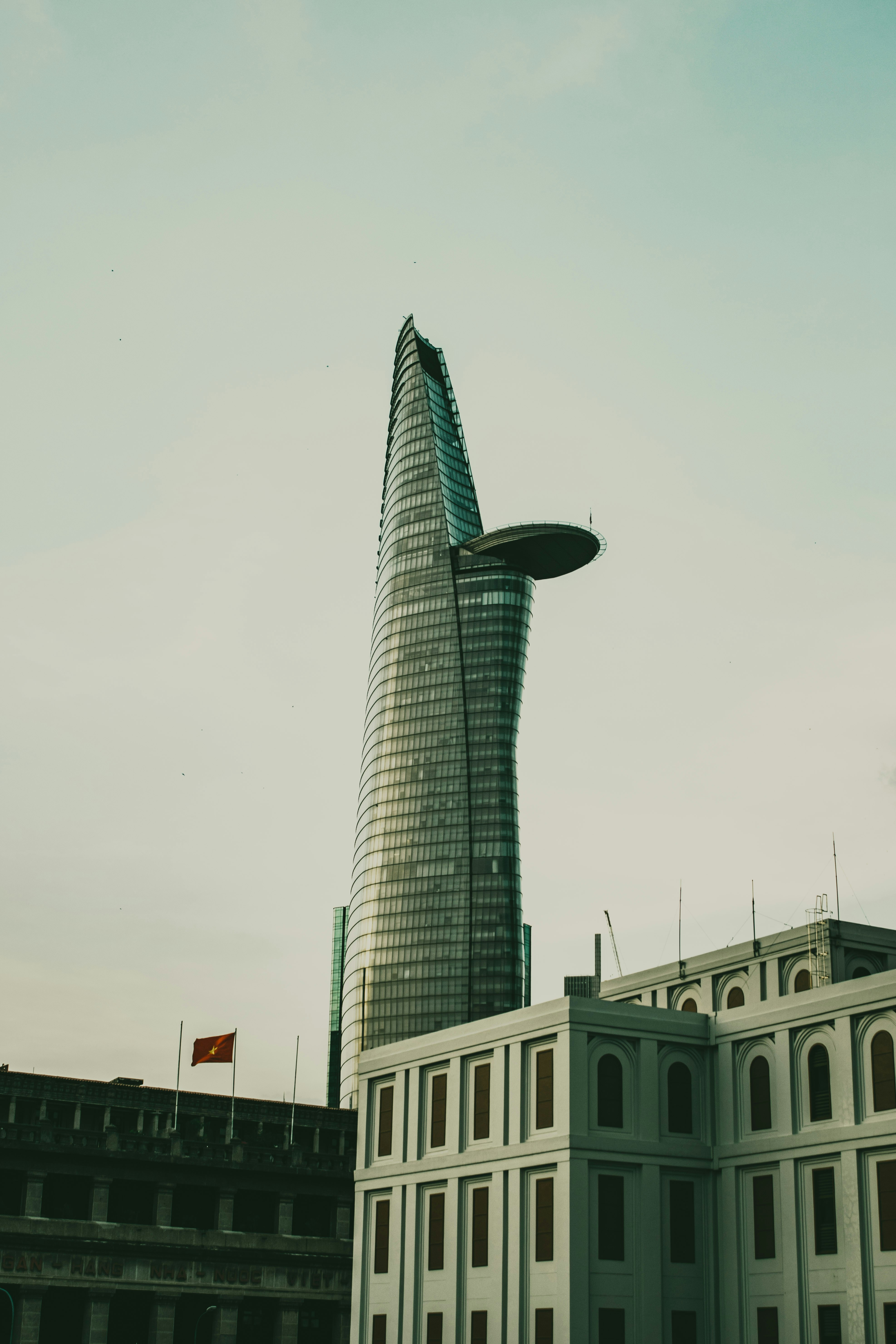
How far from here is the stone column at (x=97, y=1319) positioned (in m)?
85.0

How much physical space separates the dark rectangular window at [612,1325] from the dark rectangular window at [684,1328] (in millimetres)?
3298

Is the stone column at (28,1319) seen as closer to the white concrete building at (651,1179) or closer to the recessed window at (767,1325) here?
the white concrete building at (651,1179)

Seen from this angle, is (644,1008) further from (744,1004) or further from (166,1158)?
(166,1158)

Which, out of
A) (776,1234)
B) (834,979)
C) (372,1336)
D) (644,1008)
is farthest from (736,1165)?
(372,1336)

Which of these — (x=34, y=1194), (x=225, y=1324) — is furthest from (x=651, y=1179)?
(x=34, y=1194)

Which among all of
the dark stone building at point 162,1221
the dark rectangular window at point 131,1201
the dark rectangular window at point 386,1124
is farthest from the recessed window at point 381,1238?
the dark rectangular window at point 131,1201

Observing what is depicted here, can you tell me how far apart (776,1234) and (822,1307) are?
4324 mm

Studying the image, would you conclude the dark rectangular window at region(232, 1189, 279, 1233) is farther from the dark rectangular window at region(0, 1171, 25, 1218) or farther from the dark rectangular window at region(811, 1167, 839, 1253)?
the dark rectangular window at region(811, 1167, 839, 1253)

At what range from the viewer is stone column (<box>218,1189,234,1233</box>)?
93000mm

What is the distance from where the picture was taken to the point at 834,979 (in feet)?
270

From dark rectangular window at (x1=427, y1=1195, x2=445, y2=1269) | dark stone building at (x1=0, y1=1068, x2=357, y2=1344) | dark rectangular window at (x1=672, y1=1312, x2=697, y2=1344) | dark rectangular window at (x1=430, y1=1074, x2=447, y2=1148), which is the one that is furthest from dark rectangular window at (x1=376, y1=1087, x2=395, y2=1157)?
dark rectangular window at (x1=672, y1=1312, x2=697, y2=1344)

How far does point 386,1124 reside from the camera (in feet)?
281

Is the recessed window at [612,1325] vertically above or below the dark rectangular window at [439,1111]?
below

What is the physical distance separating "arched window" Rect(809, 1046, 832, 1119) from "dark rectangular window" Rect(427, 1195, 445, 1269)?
71.0 ft
